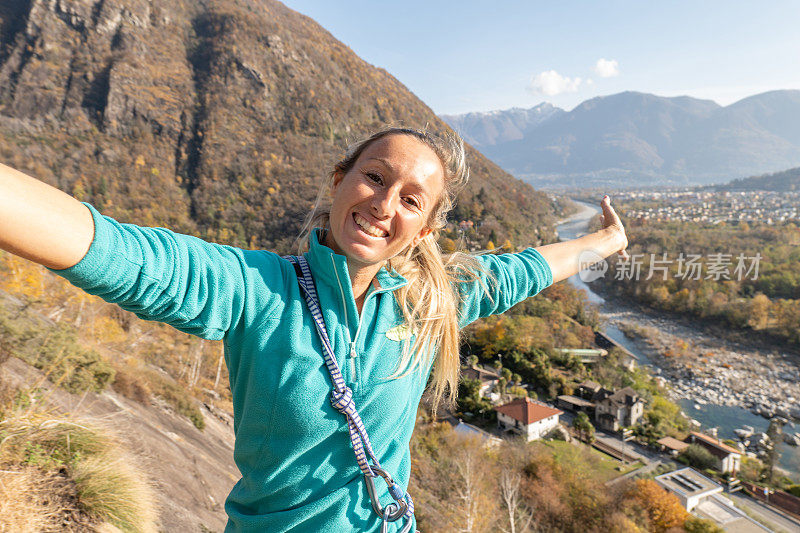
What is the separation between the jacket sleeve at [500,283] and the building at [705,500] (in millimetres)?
15154

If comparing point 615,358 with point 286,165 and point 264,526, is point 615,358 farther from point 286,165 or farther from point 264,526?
point 286,165

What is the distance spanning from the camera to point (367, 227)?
0.77 metres

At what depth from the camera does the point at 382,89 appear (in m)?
61.8

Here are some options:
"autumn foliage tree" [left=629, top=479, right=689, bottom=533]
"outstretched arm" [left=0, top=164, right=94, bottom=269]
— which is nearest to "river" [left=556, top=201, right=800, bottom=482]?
"autumn foliage tree" [left=629, top=479, right=689, bottom=533]

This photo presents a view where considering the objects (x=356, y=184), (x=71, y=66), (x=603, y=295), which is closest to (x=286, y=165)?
(x=71, y=66)

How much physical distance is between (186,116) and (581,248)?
5063 centimetres

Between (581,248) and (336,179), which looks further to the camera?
(581,248)

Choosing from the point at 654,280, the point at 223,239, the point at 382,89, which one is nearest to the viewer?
the point at 223,239

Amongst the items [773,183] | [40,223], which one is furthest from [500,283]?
[773,183]

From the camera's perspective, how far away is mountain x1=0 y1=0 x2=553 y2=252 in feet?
115

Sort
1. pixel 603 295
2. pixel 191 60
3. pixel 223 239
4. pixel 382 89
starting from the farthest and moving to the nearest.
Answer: pixel 382 89 < pixel 191 60 < pixel 603 295 < pixel 223 239

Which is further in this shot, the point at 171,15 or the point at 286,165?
the point at 171,15

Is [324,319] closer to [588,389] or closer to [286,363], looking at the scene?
[286,363]

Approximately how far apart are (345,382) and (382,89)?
6602cm
